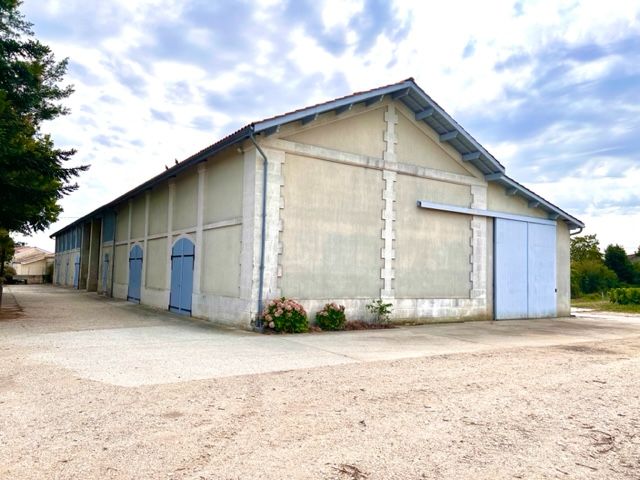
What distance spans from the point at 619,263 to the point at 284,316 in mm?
45687

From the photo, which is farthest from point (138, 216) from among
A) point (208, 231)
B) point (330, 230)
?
point (330, 230)

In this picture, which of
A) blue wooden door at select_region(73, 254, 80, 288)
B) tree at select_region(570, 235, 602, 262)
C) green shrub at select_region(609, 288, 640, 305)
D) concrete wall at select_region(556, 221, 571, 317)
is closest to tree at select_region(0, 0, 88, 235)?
blue wooden door at select_region(73, 254, 80, 288)

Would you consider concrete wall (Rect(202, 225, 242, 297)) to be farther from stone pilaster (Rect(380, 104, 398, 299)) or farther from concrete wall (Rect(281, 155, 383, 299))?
stone pilaster (Rect(380, 104, 398, 299))

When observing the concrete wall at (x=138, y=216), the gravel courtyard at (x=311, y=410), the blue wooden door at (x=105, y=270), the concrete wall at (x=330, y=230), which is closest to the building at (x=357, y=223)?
the concrete wall at (x=330, y=230)

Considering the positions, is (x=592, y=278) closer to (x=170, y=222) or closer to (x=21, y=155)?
(x=170, y=222)

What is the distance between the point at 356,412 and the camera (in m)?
4.72

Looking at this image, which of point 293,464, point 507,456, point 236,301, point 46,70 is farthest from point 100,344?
point 46,70

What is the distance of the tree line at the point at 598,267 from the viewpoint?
3938 cm

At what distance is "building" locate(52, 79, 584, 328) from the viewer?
1112 centimetres

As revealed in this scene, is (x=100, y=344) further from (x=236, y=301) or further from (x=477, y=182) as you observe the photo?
(x=477, y=182)

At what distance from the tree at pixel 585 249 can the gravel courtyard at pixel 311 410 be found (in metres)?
41.0

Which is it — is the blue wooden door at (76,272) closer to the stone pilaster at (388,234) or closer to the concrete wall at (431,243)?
the stone pilaster at (388,234)

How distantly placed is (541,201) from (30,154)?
15.8 m

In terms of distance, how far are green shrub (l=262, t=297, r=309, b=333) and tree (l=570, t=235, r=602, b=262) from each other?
41.8 metres
